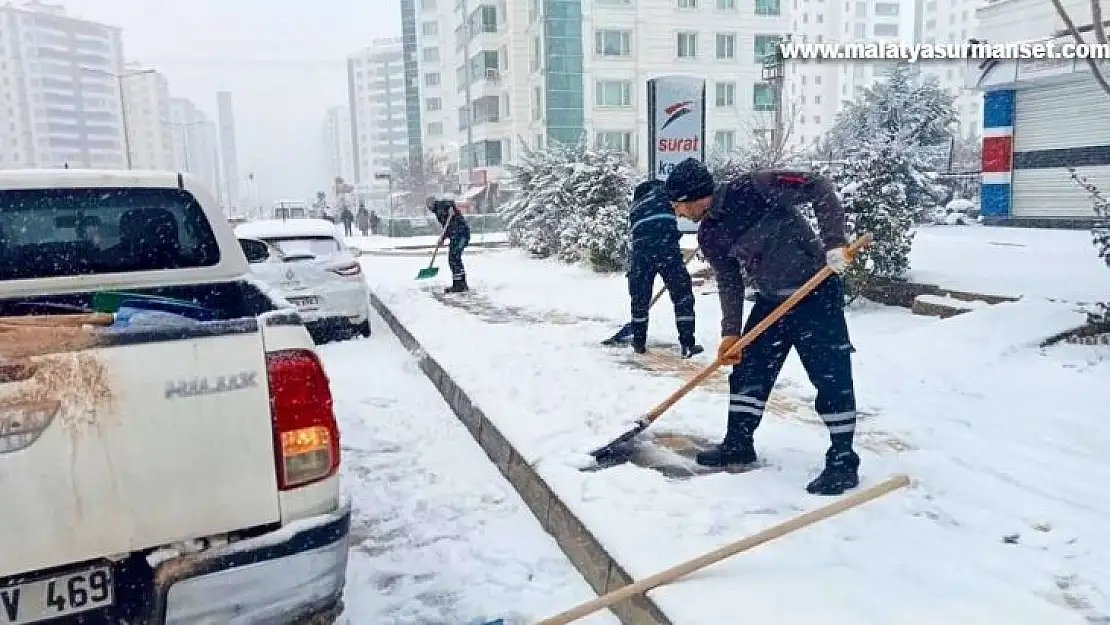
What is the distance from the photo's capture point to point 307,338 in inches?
89.1

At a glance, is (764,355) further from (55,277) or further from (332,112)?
(332,112)

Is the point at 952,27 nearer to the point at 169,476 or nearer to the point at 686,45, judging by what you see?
the point at 686,45

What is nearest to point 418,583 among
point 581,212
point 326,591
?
point 326,591

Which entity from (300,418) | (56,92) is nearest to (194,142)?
(56,92)

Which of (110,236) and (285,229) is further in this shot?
(285,229)

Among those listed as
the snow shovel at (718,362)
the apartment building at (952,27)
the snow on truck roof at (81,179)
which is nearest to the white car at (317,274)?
the snow on truck roof at (81,179)

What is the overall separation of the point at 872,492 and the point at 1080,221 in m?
16.1

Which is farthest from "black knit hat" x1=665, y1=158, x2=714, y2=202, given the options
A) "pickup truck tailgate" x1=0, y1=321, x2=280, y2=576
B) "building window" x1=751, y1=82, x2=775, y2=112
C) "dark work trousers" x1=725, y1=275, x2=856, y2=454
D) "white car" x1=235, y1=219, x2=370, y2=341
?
"building window" x1=751, y1=82, x2=775, y2=112

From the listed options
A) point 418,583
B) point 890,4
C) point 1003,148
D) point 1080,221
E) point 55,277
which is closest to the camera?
point 418,583

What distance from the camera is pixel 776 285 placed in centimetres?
367

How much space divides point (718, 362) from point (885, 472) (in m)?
0.95

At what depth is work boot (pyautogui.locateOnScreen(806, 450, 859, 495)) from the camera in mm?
3453

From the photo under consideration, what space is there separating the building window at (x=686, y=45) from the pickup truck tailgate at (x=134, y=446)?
143 feet

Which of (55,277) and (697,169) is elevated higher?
(697,169)
